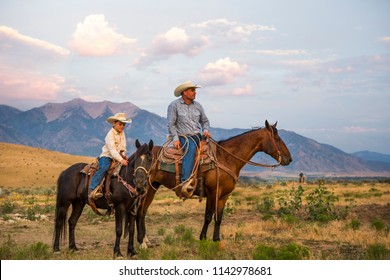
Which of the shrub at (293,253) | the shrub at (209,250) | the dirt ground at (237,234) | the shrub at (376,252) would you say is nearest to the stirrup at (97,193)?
the dirt ground at (237,234)

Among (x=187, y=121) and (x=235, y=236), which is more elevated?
(x=187, y=121)

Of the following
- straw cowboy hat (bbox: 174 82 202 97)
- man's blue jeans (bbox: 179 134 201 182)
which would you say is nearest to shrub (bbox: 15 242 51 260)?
man's blue jeans (bbox: 179 134 201 182)

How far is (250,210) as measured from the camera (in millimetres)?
22766

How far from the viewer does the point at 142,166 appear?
9.66m

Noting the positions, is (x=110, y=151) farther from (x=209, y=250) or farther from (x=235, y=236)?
(x=235, y=236)

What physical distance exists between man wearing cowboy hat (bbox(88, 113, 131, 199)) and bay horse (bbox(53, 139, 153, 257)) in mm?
301

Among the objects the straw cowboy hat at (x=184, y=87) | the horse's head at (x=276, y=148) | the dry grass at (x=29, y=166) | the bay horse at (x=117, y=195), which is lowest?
the dry grass at (x=29, y=166)

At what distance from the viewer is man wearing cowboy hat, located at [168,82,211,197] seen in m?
11.6

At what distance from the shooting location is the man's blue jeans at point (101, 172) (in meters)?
10.6

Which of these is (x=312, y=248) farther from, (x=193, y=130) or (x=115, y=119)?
(x=115, y=119)

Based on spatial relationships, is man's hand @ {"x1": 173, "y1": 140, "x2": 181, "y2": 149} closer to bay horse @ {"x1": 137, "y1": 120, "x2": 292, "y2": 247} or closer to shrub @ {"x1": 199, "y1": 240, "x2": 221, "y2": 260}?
bay horse @ {"x1": 137, "y1": 120, "x2": 292, "y2": 247}

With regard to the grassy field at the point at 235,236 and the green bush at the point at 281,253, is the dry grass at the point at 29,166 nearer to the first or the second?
the grassy field at the point at 235,236

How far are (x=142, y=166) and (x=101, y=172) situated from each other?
143 cm

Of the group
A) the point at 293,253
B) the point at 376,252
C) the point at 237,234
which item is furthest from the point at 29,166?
the point at 376,252
